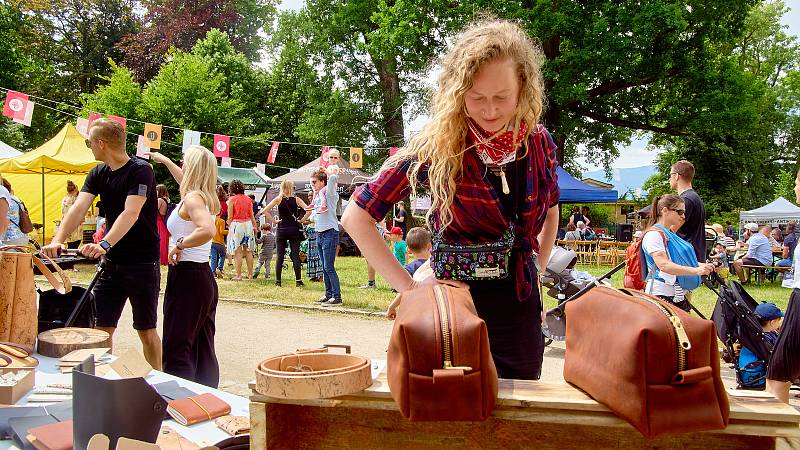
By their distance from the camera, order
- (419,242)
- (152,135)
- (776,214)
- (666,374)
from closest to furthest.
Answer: (666,374) → (419,242) → (152,135) → (776,214)

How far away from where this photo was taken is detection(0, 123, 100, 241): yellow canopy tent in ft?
41.9

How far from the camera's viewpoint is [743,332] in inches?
183

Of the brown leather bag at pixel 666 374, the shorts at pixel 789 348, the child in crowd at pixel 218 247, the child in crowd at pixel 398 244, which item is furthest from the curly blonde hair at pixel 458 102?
the child in crowd at pixel 218 247

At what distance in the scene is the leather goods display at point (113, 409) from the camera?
148 cm

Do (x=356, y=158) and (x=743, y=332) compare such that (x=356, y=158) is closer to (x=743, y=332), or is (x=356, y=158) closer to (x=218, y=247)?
(x=218, y=247)

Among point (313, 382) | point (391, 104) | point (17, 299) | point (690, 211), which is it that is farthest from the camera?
point (391, 104)

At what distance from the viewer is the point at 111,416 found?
4.86 feet

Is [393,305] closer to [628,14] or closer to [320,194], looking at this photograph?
[320,194]

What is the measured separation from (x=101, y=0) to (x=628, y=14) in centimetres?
3039

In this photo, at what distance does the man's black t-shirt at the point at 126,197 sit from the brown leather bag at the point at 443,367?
3.22m

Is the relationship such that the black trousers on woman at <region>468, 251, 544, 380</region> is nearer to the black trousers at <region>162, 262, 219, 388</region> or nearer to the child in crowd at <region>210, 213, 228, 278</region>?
the black trousers at <region>162, 262, 219, 388</region>

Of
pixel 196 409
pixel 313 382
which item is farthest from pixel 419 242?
pixel 313 382

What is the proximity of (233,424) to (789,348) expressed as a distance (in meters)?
3.63

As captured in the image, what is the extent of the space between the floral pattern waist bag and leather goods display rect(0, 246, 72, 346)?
77.7 inches
